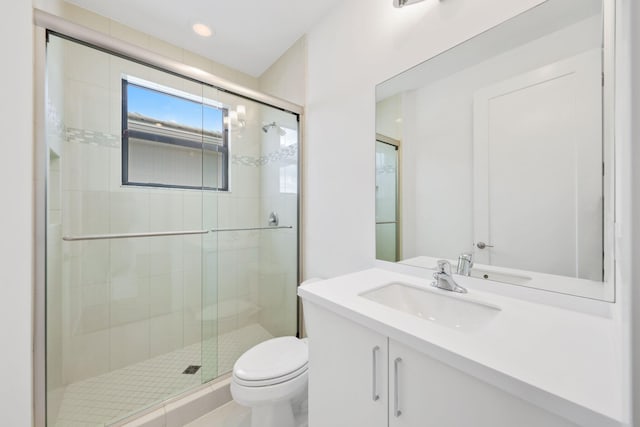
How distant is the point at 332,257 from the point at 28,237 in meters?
1.45

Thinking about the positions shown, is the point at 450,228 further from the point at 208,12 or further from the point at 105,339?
the point at 105,339

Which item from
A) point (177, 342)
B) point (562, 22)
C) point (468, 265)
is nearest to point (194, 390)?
point (177, 342)

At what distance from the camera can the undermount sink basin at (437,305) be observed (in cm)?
85

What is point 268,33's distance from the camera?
1.84 m

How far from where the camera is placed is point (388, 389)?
68cm

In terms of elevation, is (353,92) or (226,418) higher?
(353,92)

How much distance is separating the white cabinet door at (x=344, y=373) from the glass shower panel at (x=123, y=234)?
1078 mm

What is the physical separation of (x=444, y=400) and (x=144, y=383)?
1802 mm

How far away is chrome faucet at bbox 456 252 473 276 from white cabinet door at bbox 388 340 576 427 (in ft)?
1.73

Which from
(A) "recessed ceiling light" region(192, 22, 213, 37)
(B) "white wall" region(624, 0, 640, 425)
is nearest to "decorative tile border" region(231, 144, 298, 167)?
(A) "recessed ceiling light" region(192, 22, 213, 37)

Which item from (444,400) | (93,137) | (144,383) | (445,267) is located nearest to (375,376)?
(444,400)

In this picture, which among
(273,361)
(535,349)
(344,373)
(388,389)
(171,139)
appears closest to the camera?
(535,349)

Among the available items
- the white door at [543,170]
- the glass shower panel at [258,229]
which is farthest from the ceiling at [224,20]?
the white door at [543,170]

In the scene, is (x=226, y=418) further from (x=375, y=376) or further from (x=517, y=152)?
(x=517, y=152)
